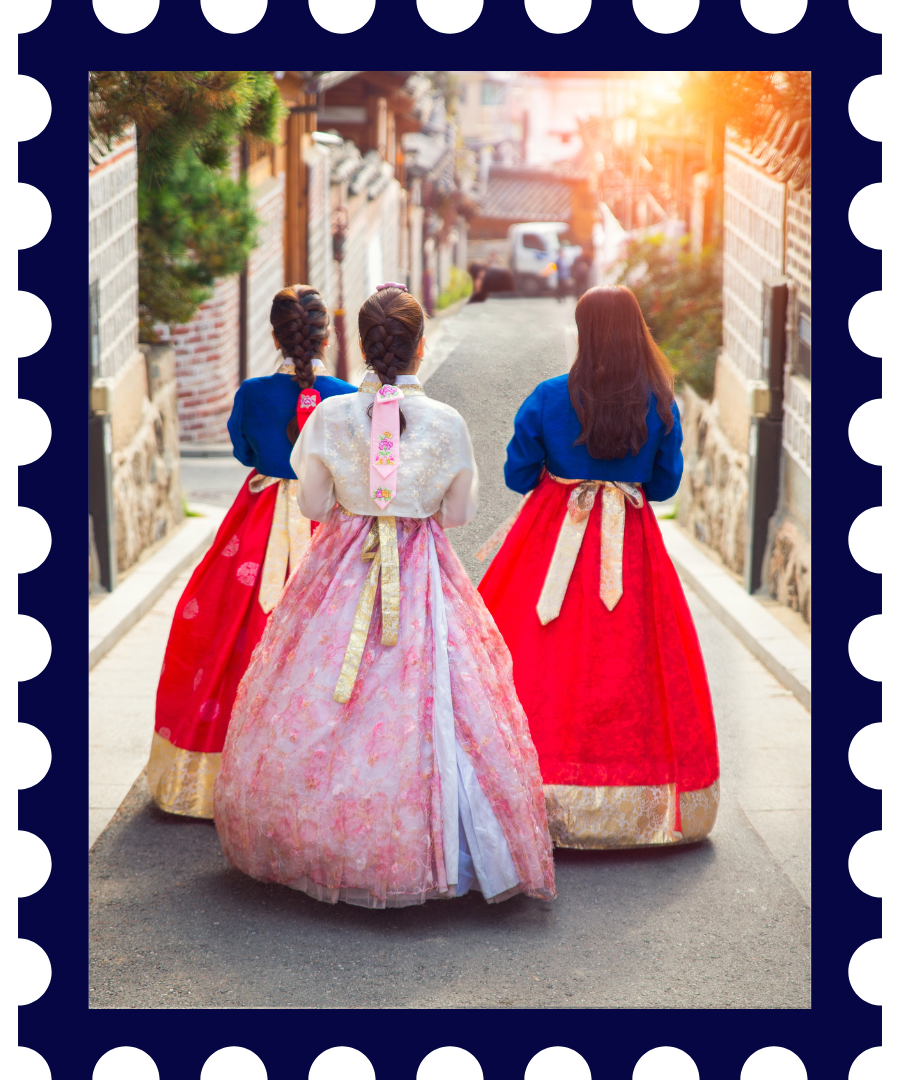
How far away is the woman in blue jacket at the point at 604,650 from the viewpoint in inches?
135

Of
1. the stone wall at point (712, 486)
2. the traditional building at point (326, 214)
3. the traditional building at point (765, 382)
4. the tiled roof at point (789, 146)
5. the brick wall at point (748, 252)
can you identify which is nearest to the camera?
the tiled roof at point (789, 146)

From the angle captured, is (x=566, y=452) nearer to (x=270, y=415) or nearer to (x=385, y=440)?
(x=385, y=440)

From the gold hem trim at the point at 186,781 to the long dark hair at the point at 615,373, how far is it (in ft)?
4.88

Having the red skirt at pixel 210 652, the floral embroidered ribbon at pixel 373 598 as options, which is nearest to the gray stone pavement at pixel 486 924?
the red skirt at pixel 210 652

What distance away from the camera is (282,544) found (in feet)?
11.9

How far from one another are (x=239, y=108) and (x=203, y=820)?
2.27 m

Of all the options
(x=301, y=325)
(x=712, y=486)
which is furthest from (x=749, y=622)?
(x=301, y=325)

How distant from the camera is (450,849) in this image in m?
2.88

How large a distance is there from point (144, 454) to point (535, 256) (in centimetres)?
451

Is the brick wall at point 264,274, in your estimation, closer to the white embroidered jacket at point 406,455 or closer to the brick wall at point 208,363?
the brick wall at point 208,363

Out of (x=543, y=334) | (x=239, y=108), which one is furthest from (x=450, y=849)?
(x=239, y=108)

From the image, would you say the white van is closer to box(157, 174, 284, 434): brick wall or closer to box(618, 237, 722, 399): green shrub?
box(618, 237, 722, 399): green shrub

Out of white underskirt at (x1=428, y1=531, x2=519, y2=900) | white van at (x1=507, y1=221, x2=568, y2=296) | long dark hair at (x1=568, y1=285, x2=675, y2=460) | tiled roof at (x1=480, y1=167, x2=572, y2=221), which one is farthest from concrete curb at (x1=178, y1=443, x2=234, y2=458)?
white underskirt at (x1=428, y1=531, x2=519, y2=900)

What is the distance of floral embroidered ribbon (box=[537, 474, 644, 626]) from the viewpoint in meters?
3.43
